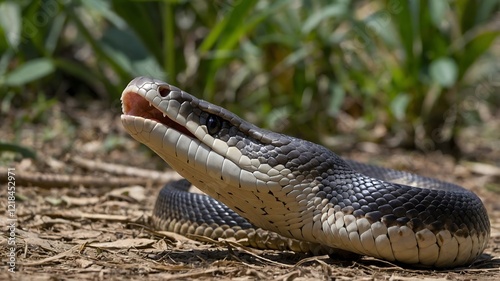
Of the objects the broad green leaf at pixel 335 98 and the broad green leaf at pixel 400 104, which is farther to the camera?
the broad green leaf at pixel 335 98

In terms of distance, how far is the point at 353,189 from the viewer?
12.5 ft

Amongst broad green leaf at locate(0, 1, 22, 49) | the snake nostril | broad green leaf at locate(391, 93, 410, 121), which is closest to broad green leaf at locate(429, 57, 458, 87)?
broad green leaf at locate(391, 93, 410, 121)

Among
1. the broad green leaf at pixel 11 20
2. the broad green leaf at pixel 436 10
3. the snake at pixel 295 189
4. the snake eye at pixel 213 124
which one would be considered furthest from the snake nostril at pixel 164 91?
the broad green leaf at pixel 436 10

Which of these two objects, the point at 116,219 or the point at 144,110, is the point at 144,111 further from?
the point at 116,219

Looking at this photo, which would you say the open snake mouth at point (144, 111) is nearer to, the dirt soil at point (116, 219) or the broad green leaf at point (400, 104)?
the dirt soil at point (116, 219)

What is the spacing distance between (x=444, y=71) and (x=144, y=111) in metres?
4.86

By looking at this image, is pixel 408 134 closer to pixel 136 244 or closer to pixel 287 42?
pixel 287 42

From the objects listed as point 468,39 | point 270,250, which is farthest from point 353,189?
point 468,39

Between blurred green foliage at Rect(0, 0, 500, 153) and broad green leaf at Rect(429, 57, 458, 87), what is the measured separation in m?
0.02

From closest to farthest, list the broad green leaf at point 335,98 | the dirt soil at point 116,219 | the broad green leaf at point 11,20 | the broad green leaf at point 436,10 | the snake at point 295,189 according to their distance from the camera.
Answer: the dirt soil at point 116,219, the snake at point 295,189, the broad green leaf at point 11,20, the broad green leaf at point 436,10, the broad green leaf at point 335,98

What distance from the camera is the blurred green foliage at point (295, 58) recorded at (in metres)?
7.52

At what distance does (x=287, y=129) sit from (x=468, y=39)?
239 centimetres

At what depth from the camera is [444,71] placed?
7.75 metres

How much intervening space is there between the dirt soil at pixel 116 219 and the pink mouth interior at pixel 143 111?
71cm
